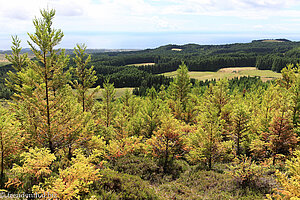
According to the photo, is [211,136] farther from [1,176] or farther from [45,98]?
[1,176]

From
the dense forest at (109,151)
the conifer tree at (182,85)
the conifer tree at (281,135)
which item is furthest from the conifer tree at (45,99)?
the conifer tree at (182,85)

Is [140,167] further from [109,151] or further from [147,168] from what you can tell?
[109,151]

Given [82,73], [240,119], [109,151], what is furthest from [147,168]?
[82,73]

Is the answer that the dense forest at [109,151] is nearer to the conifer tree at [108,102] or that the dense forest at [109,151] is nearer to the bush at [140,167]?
the bush at [140,167]

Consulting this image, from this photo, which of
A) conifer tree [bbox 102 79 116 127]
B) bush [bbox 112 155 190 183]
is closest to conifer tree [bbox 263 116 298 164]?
bush [bbox 112 155 190 183]

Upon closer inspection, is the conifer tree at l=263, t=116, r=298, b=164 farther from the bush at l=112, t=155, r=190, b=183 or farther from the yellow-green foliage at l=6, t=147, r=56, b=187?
the yellow-green foliage at l=6, t=147, r=56, b=187

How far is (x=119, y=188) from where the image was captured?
11.1 metres

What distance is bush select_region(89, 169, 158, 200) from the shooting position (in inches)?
398

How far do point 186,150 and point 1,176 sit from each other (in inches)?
609

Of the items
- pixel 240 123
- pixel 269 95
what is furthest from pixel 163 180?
pixel 269 95

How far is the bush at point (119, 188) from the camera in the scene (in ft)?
33.1

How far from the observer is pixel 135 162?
16.6m

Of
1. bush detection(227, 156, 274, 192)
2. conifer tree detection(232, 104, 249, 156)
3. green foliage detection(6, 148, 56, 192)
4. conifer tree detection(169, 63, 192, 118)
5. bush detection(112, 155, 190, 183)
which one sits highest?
conifer tree detection(169, 63, 192, 118)

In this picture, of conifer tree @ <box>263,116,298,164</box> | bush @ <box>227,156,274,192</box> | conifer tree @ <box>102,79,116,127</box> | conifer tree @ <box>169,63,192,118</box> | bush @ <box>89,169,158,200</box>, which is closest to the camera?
bush @ <box>89,169,158,200</box>
